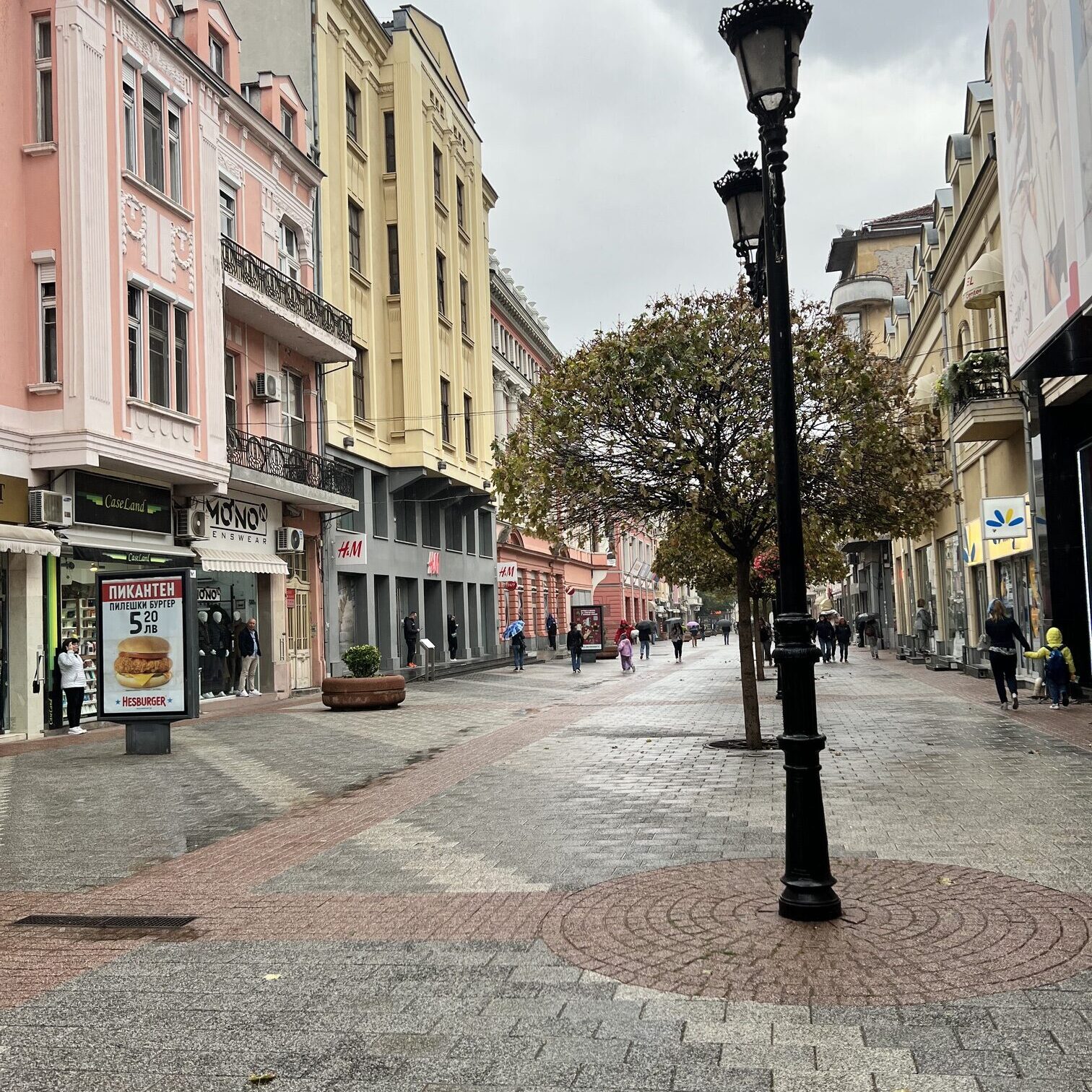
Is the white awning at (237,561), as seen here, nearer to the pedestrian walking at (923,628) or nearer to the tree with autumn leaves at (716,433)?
the tree with autumn leaves at (716,433)

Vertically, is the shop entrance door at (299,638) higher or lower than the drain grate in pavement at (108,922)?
higher

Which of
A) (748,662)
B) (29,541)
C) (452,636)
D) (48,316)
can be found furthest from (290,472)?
(748,662)

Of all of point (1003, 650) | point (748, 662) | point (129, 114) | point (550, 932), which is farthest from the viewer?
point (129, 114)

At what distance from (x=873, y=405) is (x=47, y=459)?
1236 cm

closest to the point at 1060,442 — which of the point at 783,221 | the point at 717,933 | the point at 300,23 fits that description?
the point at 783,221

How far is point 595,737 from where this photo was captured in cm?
1588

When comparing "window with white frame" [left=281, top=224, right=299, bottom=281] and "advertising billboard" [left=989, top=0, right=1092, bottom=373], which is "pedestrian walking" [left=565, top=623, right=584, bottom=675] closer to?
"window with white frame" [left=281, top=224, right=299, bottom=281]

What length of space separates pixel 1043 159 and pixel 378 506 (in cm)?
2354

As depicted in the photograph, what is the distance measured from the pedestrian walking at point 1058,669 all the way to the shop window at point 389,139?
2524 cm

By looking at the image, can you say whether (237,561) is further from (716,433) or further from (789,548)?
(789,548)

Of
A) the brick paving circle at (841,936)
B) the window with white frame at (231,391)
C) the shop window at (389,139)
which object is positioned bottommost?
the brick paving circle at (841,936)

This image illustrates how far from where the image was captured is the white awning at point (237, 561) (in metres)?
23.0

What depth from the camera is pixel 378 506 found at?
112 ft

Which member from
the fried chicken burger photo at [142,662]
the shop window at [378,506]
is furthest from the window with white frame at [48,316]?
the shop window at [378,506]
